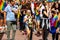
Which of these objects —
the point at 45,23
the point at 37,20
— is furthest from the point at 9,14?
the point at 37,20

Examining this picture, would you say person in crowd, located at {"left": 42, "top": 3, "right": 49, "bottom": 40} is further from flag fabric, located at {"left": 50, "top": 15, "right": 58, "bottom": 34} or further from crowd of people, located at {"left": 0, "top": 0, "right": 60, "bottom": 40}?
flag fabric, located at {"left": 50, "top": 15, "right": 58, "bottom": 34}

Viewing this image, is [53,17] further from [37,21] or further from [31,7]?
[31,7]

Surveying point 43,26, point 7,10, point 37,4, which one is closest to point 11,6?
point 7,10

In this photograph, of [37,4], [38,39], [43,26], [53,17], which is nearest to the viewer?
[53,17]

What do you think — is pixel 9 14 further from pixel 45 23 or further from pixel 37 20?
pixel 37 20

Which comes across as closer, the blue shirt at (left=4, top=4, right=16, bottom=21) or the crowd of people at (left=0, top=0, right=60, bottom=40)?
the crowd of people at (left=0, top=0, right=60, bottom=40)

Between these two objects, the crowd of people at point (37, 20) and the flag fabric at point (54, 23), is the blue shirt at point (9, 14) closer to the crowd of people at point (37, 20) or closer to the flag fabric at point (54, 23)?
the crowd of people at point (37, 20)

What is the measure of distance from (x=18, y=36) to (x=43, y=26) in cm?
265

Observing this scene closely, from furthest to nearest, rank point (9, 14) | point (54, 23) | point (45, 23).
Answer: point (45, 23), point (9, 14), point (54, 23)

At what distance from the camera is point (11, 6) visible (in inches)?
615

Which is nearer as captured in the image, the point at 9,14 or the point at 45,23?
the point at 9,14

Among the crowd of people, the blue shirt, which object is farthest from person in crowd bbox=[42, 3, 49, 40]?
the blue shirt

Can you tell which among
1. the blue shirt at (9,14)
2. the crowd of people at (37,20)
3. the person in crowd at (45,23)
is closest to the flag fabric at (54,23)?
the crowd of people at (37,20)

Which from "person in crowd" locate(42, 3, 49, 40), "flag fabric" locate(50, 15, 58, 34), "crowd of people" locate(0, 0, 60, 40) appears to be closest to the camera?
"flag fabric" locate(50, 15, 58, 34)
